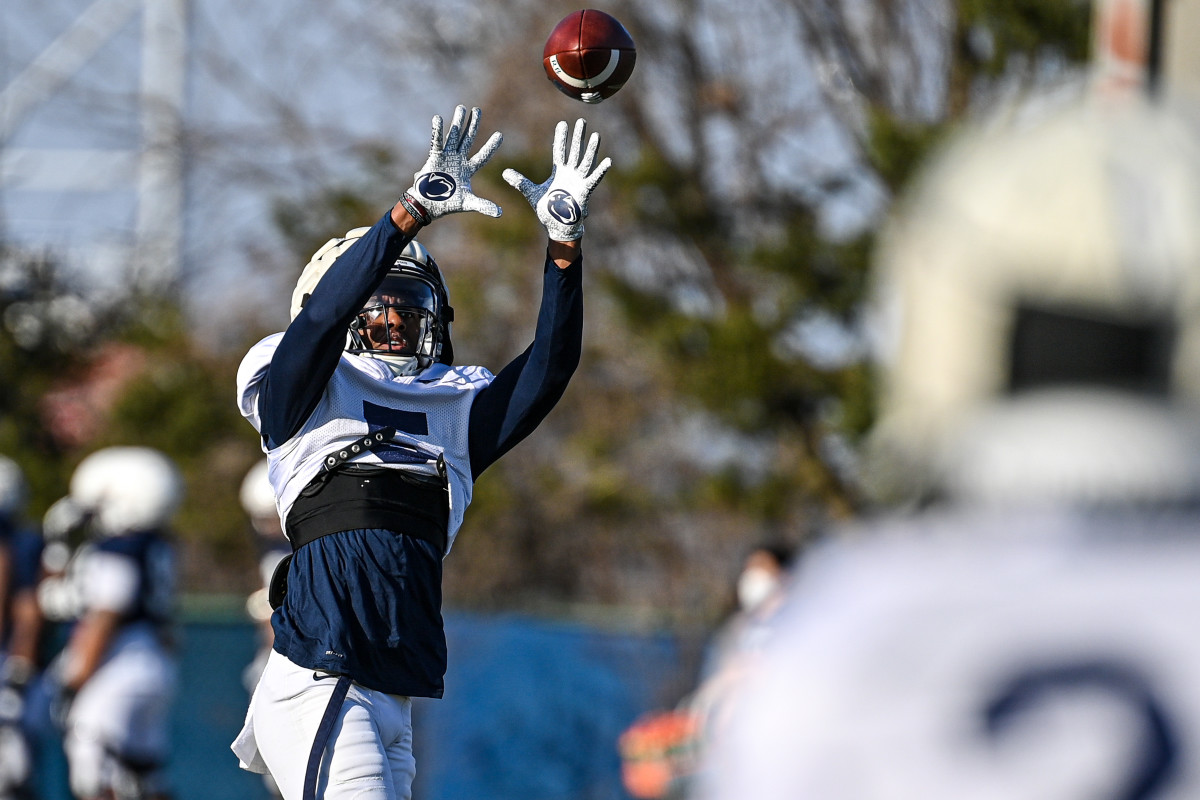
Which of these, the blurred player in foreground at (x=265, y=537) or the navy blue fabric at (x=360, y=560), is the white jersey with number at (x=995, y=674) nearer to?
the navy blue fabric at (x=360, y=560)

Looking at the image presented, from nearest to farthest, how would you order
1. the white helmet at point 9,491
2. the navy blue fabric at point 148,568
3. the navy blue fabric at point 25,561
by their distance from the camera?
the navy blue fabric at point 148,568, the navy blue fabric at point 25,561, the white helmet at point 9,491

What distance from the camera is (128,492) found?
8016 millimetres

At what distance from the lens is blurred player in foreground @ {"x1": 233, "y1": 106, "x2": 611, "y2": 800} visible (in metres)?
3.55

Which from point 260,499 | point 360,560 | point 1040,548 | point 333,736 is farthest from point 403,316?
point 260,499

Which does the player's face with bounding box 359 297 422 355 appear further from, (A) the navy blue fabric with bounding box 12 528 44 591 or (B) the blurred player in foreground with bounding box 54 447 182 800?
(A) the navy blue fabric with bounding box 12 528 44 591

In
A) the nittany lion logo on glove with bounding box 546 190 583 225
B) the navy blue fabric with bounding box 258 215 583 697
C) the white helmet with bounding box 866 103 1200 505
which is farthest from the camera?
the nittany lion logo on glove with bounding box 546 190 583 225

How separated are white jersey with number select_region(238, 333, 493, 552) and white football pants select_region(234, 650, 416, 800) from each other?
410 millimetres

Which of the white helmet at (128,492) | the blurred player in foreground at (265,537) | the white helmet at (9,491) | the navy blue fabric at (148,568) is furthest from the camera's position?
the white helmet at (9,491)

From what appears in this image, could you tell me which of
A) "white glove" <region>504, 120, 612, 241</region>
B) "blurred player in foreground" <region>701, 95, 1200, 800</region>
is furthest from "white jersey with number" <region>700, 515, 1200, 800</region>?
"white glove" <region>504, 120, 612, 241</region>

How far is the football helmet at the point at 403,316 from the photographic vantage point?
386 cm

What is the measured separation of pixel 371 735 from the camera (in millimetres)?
3586

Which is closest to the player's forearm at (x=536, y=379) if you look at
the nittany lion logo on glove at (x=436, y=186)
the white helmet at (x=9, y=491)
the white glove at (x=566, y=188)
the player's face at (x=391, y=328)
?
the white glove at (x=566, y=188)

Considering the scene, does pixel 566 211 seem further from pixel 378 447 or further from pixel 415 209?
pixel 378 447

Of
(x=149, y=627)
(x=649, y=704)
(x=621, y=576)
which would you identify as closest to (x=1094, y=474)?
(x=149, y=627)
